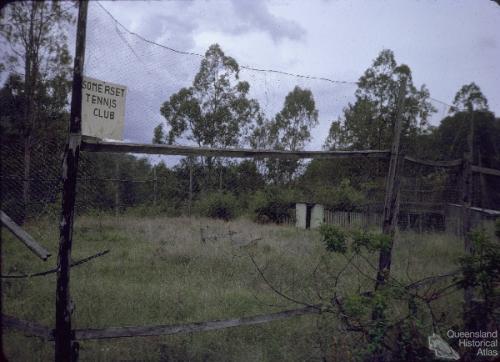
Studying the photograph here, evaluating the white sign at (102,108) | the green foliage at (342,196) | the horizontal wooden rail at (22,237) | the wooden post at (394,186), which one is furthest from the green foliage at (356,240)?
the horizontal wooden rail at (22,237)

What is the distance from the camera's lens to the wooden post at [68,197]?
124 inches

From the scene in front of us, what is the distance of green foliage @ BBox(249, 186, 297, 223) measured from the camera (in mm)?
5180

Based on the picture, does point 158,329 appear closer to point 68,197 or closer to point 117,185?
point 68,197

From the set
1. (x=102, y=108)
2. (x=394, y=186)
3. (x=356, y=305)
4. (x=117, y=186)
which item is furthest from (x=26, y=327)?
(x=394, y=186)

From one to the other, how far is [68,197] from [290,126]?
271cm

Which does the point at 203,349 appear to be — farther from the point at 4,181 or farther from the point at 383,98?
the point at 383,98

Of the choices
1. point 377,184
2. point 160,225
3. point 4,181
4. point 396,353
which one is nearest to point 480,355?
point 396,353

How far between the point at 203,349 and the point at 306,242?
283cm

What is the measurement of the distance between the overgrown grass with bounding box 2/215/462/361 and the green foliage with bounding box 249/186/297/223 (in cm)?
23

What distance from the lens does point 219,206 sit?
483 centimetres

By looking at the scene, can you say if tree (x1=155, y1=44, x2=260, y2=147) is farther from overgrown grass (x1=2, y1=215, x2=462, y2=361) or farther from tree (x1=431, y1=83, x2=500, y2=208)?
tree (x1=431, y1=83, x2=500, y2=208)

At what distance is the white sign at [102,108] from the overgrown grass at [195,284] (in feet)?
3.86

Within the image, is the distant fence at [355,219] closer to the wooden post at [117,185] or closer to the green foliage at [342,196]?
the green foliage at [342,196]

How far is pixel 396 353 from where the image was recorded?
371 cm
